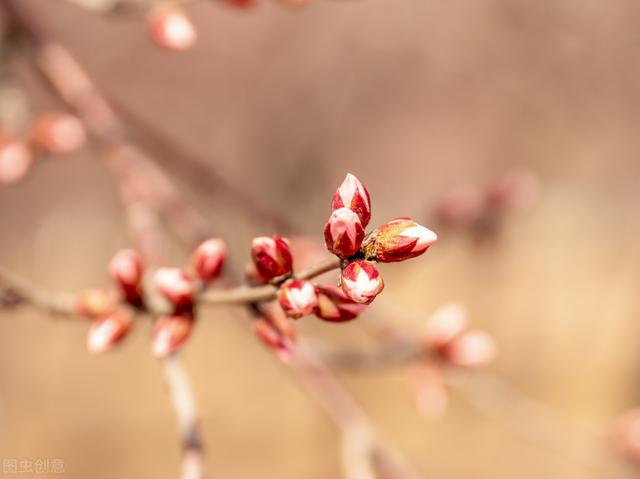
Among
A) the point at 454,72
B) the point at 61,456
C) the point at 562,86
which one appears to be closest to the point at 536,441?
the point at 562,86

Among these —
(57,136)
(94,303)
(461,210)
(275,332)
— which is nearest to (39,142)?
(57,136)

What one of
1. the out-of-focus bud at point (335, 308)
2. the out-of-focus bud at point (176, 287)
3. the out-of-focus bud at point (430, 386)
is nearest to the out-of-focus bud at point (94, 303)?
the out-of-focus bud at point (176, 287)

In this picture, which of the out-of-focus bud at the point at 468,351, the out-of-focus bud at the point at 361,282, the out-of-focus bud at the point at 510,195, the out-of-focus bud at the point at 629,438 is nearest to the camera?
the out-of-focus bud at the point at 361,282

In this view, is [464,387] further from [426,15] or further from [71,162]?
[71,162]

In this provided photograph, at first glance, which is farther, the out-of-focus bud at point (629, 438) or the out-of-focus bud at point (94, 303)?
the out-of-focus bud at point (629, 438)

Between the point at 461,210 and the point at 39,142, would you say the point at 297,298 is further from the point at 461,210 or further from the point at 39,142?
the point at 461,210

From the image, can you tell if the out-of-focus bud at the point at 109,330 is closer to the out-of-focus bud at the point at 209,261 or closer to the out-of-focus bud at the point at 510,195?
the out-of-focus bud at the point at 209,261

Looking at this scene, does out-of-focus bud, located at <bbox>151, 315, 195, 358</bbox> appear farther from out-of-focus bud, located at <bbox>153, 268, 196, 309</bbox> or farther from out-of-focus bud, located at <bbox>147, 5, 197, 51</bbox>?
out-of-focus bud, located at <bbox>147, 5, 197, 51</bbox>
